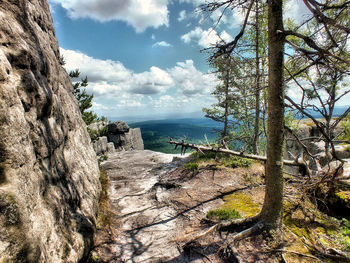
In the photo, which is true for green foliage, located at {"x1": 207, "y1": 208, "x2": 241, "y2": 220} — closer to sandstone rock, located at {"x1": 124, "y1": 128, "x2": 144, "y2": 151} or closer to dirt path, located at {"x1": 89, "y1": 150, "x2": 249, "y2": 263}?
dirt path, located at {"x1": 89, "y1": 150, "x2": 249, "y2": 263}

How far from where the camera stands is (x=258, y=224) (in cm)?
452

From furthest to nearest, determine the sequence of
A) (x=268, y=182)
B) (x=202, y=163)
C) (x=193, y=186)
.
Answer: (x=202, y=163), (x=193, y=186), (x=268, y=182)

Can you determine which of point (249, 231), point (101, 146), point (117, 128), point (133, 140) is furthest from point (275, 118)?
point (133, 140)

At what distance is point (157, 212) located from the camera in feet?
23.2

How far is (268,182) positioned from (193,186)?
205 inches

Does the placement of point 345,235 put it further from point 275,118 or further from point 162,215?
point 162,215

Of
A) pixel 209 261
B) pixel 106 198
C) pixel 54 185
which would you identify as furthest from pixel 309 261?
pixel 106 198

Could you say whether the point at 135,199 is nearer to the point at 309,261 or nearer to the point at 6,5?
the point at 309,261

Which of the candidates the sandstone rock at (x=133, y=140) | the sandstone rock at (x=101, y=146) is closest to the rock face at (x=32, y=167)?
the sandstone rock at (x=101, y=146)

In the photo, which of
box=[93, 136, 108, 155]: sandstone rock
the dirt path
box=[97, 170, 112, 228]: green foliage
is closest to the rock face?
box=[97, 170, 112, 228]: green foliage

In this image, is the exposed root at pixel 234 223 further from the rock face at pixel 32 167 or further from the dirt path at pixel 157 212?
the rock face at pixel 32 167

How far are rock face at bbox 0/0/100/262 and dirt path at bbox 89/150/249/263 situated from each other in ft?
3.91

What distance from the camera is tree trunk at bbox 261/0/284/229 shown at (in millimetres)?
3770

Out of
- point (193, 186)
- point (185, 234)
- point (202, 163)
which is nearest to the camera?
point (185, 234)
